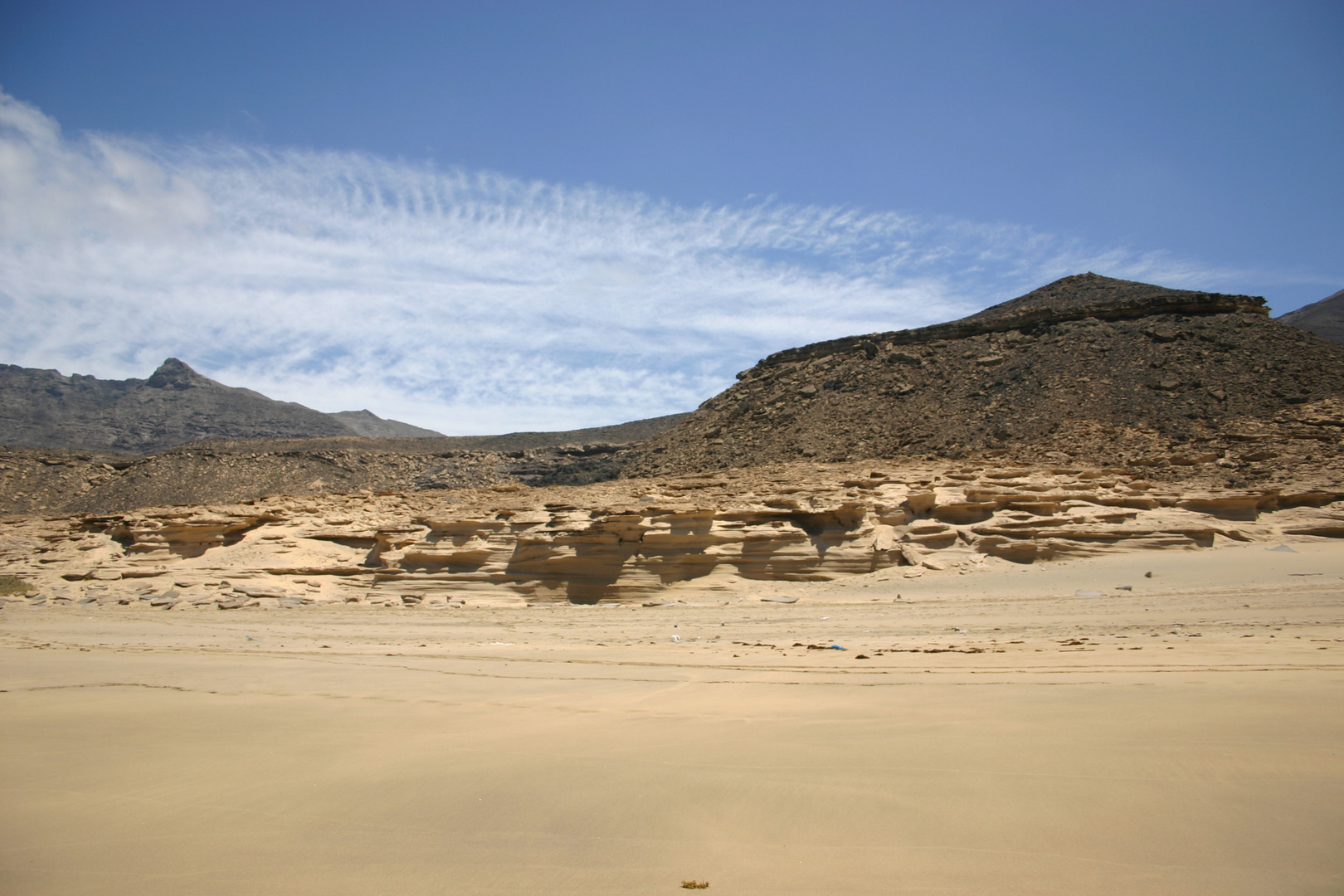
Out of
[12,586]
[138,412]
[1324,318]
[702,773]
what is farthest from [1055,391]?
[138,412]

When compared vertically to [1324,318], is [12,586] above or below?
below

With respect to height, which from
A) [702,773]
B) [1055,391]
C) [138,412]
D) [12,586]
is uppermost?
[138,412]

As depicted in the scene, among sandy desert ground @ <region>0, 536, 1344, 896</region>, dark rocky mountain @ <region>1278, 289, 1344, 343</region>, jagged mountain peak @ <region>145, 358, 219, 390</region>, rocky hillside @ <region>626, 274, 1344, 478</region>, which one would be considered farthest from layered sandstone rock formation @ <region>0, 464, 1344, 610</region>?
jagged mountain peak @ <region>145, 358, 219, 390</region>

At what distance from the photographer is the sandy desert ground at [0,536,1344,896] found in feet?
7.62

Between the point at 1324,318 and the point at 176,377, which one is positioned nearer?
the point at 1324,318

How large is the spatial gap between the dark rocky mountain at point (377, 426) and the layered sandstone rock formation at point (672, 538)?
4237 inches

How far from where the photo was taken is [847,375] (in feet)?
131

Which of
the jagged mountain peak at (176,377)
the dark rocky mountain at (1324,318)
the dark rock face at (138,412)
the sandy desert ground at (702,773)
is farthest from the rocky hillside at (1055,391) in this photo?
the jagged mountain peak at (176,377)

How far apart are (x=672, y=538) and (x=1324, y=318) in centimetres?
8150

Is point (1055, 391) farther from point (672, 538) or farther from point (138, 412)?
point (138, 412)

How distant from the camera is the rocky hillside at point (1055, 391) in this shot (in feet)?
88.4

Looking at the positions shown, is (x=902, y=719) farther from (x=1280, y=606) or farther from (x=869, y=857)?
(x=1280, y=606)

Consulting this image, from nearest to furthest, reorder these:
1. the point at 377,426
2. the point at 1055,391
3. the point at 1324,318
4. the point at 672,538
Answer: the point at 672,538 < the point at 1055,391 < the point at 1324,318 < the point at 377,426

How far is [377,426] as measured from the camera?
12888 centimetres
